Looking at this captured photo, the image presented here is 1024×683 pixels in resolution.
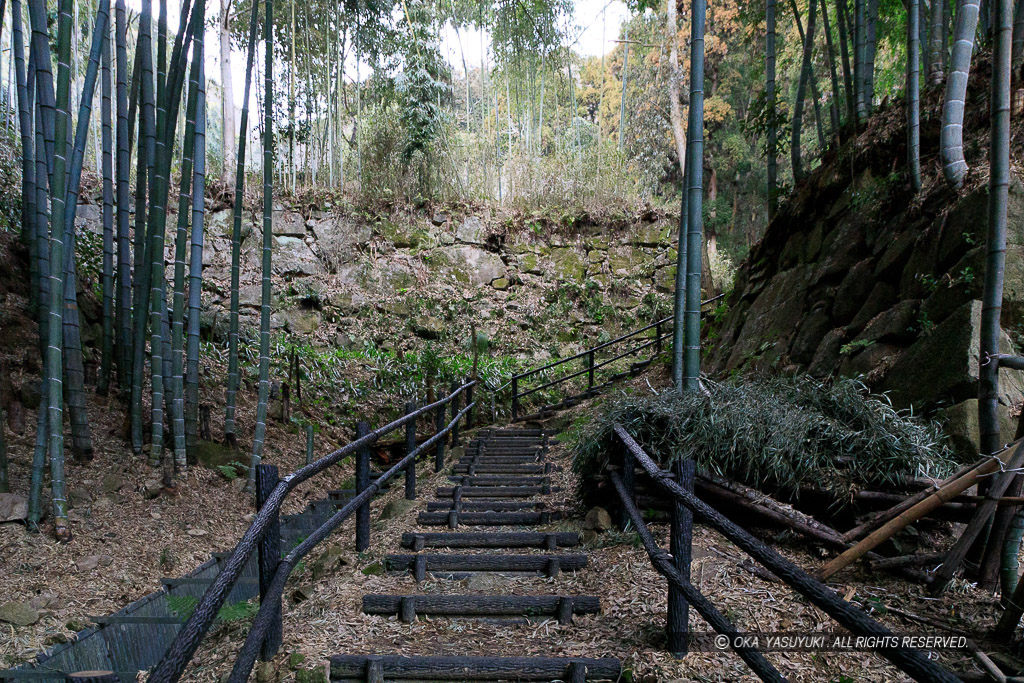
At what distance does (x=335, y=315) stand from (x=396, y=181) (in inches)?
132

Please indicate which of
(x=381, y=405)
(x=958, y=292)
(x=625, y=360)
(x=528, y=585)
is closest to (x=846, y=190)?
(x=958, y=292)

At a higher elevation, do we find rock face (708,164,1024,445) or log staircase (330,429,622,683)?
rock face (708,164,1024,445)

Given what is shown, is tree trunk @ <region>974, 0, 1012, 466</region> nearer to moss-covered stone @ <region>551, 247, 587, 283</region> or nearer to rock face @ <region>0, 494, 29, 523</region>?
rock face @ <region>0, 494, 29, 523</region>

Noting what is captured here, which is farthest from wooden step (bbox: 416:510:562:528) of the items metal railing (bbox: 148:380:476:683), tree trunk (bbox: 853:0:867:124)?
tree trunk (bbox: 853:0:867:124)

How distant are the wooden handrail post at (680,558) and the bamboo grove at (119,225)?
341 cm

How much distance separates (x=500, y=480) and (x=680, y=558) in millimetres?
2913

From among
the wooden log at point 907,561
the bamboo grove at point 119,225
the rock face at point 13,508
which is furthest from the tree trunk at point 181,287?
the wooden log at point 907,561

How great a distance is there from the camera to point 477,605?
2359 mm

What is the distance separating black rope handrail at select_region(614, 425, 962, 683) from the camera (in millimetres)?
953

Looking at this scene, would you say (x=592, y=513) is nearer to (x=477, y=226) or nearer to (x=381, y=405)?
(x=381, y=405)

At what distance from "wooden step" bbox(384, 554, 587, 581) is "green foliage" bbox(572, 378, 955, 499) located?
69 cm

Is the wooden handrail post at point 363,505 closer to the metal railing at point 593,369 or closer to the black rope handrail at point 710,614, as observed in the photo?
the black rope handrail at point 710,614

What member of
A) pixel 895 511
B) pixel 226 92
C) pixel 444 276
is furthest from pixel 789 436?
pixel 226 92

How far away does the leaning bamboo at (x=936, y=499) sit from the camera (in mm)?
2023
